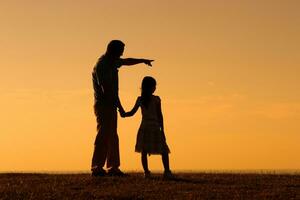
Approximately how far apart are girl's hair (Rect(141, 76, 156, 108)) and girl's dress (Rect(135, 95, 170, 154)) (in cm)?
12

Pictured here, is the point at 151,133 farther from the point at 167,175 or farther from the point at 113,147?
the point at 113,147

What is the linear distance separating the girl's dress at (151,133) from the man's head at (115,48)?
167 centimetres

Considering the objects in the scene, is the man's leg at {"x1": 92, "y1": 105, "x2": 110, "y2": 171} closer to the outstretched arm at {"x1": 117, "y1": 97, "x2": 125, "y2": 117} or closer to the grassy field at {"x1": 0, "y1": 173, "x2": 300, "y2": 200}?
the outstretched arm at {"x1": 117, "y1": 97, "x2": 125, "y2": 117}

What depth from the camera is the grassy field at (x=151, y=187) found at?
18.0 metres

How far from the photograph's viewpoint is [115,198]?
58.0 feet

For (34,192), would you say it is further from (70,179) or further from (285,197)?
(285,197)

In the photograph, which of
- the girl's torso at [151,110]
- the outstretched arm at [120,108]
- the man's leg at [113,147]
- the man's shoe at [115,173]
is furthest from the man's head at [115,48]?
the man's shoe at [115,173]

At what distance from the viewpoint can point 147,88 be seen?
21359 mm

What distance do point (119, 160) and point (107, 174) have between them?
1.92 ft

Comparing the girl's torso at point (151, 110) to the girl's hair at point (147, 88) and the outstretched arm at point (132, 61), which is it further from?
the outstretched arm at point (132, 61)

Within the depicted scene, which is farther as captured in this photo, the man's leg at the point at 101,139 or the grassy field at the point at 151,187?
the man's leg at the point at 101,139

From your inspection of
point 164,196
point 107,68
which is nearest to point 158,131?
point 107,68

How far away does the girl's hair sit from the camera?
21.2 m

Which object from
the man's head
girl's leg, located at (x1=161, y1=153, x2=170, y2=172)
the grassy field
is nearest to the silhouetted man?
the man's head
